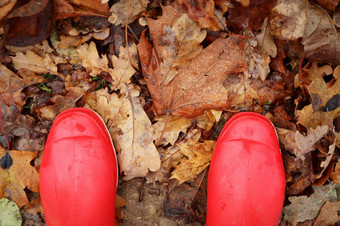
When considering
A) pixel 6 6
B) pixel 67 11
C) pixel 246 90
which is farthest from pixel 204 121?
pixel 6 6

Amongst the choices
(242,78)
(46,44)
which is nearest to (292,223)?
(242,78)

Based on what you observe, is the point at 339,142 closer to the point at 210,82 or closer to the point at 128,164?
the point at 210,82

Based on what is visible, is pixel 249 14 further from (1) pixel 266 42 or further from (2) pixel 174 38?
(2) pixel 174 38

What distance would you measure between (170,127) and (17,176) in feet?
3.44

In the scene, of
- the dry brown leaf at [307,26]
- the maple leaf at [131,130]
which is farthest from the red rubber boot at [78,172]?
the dry brown leaf at [307,26]

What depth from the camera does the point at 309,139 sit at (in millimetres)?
1744

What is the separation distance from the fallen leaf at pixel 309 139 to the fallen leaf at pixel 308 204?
0.26 m

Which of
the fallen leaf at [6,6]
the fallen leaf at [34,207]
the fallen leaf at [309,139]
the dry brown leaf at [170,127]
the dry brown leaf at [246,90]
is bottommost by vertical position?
the fallen leaf at [34,207]

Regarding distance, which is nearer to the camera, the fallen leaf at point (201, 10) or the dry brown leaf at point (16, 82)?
the fallen leaf at point (201, 10)

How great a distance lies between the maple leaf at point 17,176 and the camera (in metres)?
1.92

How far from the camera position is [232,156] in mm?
1853

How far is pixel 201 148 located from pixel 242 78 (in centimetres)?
53

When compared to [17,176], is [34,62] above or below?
above

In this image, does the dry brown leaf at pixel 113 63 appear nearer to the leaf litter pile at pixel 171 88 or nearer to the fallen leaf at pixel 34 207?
the leaf litter pile at pixel 171 88
